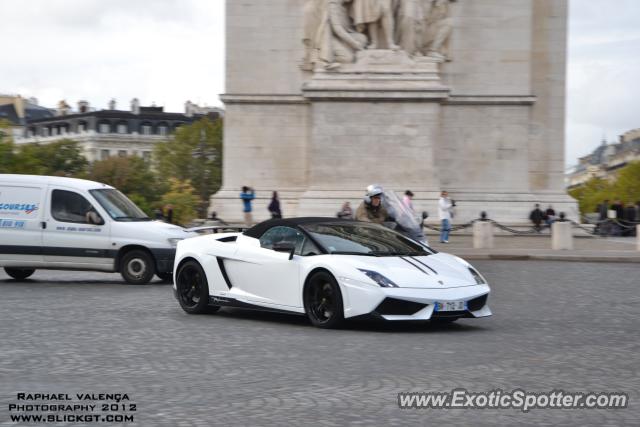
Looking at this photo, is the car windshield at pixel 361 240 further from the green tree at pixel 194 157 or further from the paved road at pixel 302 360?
the green tree at pixel 194 157

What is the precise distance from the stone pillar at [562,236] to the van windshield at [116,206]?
449 inches

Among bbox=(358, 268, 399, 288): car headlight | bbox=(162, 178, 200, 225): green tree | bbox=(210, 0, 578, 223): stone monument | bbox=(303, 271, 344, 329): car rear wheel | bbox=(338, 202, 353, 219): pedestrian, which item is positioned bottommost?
bbox=(162, 178, 200, 225): green tree

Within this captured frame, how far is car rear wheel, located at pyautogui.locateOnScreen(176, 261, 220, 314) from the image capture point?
41.9 feet

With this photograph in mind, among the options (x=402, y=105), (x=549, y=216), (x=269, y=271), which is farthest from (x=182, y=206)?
(x=269, y=271)

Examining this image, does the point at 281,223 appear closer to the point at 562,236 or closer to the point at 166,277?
the point at 166,277

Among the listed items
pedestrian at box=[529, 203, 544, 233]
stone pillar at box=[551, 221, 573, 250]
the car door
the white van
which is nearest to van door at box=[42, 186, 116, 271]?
the white van

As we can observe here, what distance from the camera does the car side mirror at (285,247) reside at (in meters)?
11.8

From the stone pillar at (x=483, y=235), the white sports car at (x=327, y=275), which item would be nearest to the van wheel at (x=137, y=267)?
the white sports car at (x=327, y=275)

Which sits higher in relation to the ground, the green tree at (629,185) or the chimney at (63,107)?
the chimney at (63,107)

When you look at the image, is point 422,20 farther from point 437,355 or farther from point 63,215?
point 437,355

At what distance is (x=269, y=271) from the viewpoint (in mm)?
12016

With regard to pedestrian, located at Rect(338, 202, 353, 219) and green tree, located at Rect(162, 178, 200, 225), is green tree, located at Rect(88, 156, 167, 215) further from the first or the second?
pedestrian, located at Rect(338, 202, 353, 219)

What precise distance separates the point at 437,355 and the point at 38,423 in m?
3.78

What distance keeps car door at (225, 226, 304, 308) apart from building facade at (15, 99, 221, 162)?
367 feet
